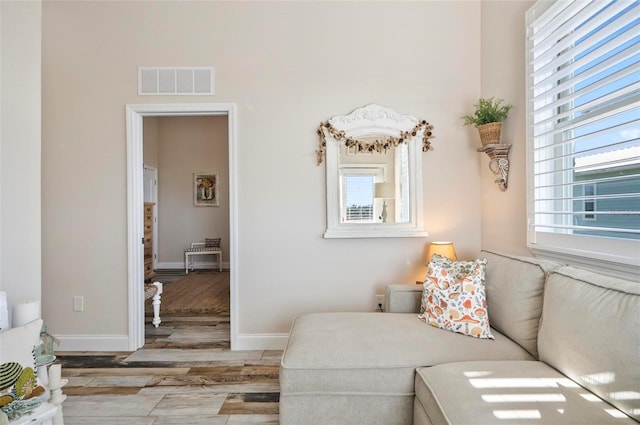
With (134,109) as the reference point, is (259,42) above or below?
above

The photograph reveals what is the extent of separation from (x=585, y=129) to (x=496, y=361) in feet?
4.44

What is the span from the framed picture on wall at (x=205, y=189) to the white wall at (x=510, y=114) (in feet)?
17.9

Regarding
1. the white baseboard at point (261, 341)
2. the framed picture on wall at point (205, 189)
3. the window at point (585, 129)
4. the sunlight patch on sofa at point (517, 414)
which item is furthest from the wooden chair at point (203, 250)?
the sunlight patch on sofa at point (517, 414)

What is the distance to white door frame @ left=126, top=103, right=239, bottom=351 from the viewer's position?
294 centimetres

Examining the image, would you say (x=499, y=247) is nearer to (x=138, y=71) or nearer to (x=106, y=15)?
(x=138, y=71)

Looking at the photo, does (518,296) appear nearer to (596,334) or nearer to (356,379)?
(596,334)

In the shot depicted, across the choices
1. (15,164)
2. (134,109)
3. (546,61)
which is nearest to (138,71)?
(134,109)

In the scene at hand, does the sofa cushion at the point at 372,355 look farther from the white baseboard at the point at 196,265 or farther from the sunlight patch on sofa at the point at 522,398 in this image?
the white baseboard at the point at 196,265

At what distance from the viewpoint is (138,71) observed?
2.96 metres

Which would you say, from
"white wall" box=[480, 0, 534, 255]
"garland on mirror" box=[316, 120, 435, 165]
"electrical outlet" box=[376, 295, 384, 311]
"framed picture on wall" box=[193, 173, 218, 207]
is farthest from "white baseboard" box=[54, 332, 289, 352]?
"framed picture on wall" box=[193, 173, 218, 207]

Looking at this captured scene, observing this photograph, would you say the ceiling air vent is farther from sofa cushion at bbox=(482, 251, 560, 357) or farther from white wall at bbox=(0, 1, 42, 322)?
sofa cushion at bbox=(482, 251, 560, 357)

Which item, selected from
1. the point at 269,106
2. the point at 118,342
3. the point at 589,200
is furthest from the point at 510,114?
the point at 118,342

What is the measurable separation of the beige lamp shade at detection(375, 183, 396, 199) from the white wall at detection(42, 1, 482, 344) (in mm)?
330

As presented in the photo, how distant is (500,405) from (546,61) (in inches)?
79.4
